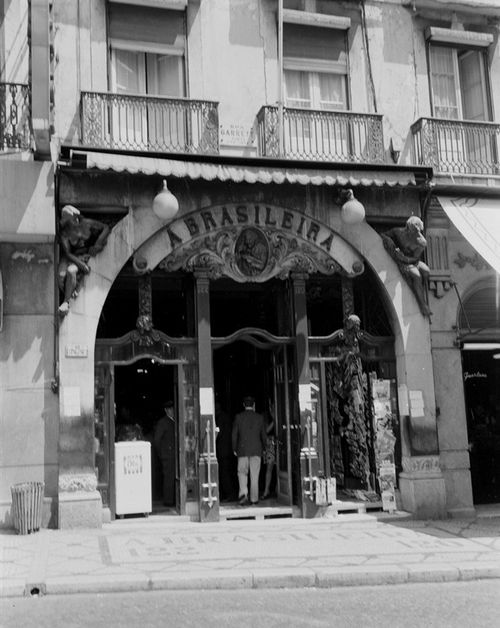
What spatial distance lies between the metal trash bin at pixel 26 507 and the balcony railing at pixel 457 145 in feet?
26.4

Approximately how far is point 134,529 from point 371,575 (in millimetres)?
4138

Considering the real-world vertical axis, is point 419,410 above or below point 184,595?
above

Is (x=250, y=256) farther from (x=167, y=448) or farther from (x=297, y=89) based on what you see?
(x=167, y=448)

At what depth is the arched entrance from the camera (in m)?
10.9

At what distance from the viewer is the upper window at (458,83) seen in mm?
13812

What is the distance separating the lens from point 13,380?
10.8m

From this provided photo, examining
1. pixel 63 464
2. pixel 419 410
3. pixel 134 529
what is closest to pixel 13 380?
pixel 63 464

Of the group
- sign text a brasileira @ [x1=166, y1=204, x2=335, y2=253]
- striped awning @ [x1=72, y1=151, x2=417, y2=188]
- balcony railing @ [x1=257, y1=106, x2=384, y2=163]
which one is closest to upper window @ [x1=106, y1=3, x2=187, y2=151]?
striped awning @ [x1=72, y1=151, x2=417, y2=188]

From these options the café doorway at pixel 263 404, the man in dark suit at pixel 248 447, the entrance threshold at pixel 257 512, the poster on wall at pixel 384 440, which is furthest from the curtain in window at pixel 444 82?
the entrance threshold at pixel 257 512

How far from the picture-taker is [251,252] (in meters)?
12.1

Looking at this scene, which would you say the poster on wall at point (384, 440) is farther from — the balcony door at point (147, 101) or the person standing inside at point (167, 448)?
the balcony door at point (147, 101)

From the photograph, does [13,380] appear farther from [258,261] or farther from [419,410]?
[419,410]

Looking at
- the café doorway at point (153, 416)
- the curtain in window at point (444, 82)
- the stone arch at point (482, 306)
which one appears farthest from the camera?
the curtain in window at point (444, 82)

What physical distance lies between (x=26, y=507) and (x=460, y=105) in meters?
10.0
